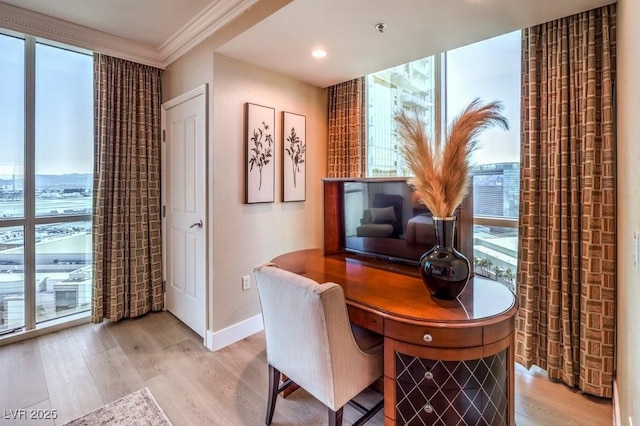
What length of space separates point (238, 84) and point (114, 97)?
1.25 meters

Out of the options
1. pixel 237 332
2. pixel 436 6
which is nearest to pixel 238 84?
pixel 436 6

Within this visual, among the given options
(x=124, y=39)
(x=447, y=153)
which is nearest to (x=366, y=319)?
(x=447, y=153)

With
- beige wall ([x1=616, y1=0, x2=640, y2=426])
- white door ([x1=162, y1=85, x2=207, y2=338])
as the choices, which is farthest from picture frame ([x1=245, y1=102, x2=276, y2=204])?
beige wall ([x1=616, y1=0, x2=640, y2=426])

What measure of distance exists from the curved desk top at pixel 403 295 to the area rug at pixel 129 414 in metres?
1.11

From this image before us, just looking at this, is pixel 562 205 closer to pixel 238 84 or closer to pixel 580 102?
pixel 580 102

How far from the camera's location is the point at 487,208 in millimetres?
2521

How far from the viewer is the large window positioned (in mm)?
2623

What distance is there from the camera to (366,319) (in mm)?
1452

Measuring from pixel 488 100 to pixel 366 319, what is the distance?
2038 millimetres

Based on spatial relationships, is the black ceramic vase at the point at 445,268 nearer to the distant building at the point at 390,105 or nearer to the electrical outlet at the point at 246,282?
the distant building at the point at 390,105

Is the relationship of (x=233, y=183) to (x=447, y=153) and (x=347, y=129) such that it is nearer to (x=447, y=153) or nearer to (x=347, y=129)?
(x=347, y=129)

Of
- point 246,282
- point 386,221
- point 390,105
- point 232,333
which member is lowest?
point 232,333

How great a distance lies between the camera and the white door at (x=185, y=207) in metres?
2.69

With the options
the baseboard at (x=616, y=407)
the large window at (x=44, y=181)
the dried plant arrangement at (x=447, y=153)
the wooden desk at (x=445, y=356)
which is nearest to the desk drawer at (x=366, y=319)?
the wooden desk at (x=445, y=356)
